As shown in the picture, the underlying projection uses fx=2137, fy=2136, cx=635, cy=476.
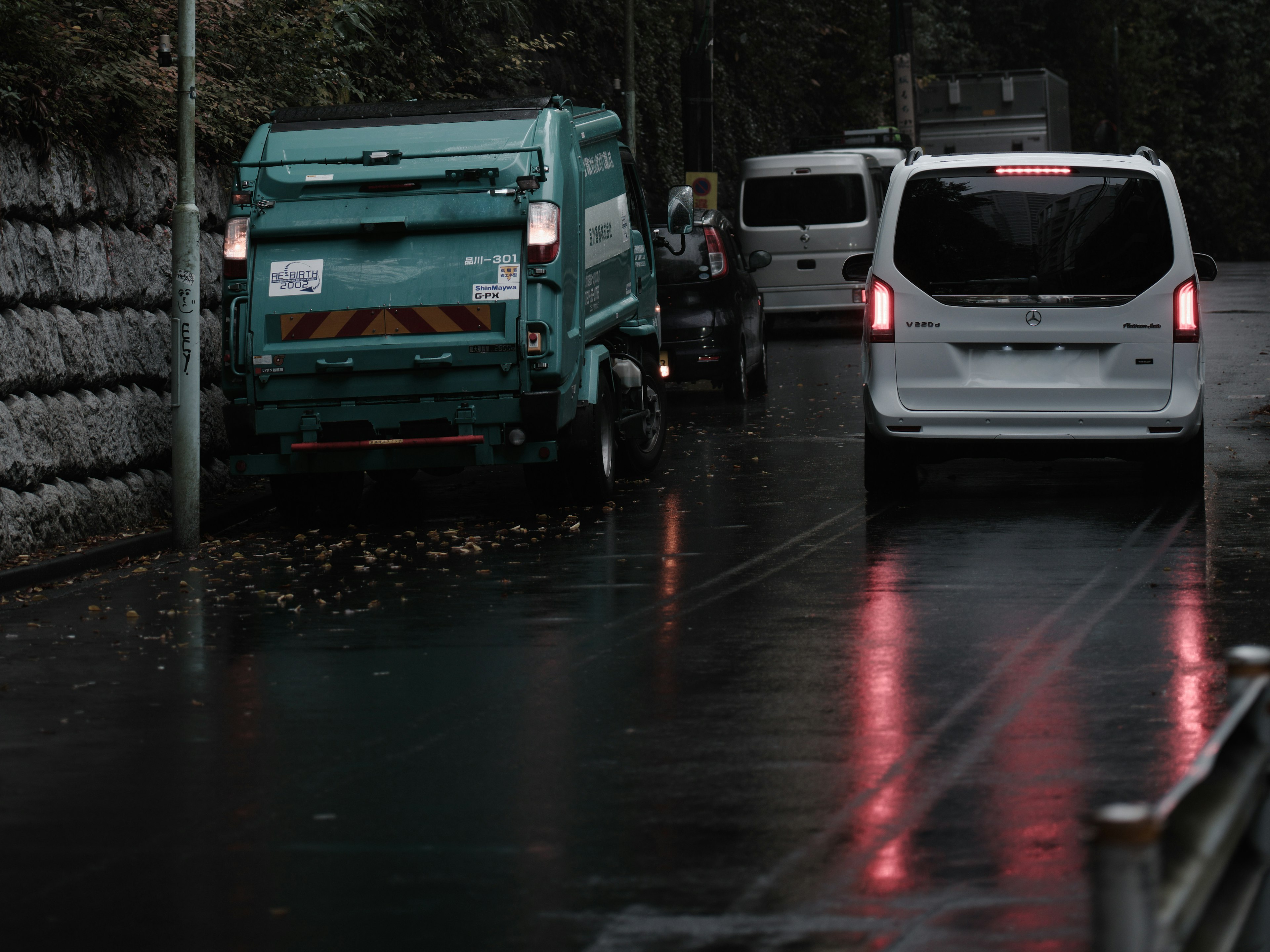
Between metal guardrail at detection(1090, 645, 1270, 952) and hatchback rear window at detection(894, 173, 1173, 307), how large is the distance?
9126 mm

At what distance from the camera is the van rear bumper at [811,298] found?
102ft

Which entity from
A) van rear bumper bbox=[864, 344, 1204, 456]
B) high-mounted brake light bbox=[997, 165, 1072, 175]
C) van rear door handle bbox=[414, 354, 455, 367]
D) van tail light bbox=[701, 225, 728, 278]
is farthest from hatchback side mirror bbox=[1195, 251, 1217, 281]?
van tail light bbox=[701, 225, 728, 278]

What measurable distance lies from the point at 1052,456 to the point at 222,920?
28.2 ft

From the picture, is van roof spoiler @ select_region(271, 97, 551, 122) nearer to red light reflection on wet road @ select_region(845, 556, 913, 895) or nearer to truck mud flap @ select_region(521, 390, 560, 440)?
truck mud flap @ select_region(521, 390, 560, 440)

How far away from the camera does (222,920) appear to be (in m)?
5.09

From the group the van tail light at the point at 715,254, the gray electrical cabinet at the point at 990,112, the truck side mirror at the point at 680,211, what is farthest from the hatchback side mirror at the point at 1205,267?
the gray electrical cabinet at the point at 990,112

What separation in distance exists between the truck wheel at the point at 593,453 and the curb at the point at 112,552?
A: 2.21 m

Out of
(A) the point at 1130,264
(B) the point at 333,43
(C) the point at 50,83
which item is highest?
(B) the point at 333,43

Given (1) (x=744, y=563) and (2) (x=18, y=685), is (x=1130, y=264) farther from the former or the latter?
(2) (x=18, y=685)

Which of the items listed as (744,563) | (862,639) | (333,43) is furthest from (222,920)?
(333,43)

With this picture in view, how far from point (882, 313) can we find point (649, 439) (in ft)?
10.4

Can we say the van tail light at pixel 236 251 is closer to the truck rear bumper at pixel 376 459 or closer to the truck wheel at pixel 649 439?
the truck rear bumper at pixel 376 459

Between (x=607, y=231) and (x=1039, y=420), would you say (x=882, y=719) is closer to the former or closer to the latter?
(x=1039, y=420)

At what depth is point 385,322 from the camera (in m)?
12.8
